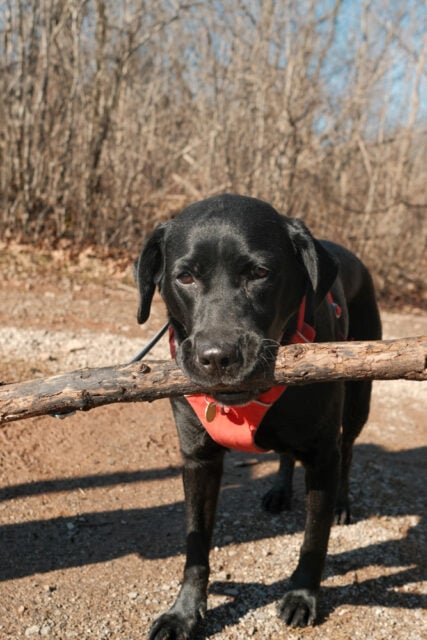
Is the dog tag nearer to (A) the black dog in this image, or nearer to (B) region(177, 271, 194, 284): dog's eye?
(A) the black dog

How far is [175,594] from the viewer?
3070 mm

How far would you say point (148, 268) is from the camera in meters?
2.95

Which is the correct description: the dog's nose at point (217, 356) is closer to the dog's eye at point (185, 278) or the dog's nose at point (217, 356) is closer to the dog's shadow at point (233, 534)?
the dog's eye at point (185, 278)

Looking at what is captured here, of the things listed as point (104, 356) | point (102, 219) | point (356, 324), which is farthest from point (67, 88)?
point (356, 324)

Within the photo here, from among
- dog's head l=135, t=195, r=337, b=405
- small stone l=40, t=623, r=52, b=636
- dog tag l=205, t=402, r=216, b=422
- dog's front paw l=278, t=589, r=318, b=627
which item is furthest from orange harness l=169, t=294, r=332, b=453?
small stone l=40, t=623, r=52, b=636

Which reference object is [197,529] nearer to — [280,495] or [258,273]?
[280,495]

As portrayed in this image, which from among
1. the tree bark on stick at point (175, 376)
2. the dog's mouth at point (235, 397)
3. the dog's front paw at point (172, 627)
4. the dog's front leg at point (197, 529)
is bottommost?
the dog's front paw at point (172, 627)

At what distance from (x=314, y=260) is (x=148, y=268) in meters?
0.74

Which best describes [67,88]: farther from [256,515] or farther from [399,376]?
[399,376]

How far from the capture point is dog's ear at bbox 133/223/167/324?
2.90m

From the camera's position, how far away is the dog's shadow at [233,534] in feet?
10.3

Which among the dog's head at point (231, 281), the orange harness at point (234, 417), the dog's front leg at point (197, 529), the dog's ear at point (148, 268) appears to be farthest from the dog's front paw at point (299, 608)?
the dog's ear at point (148, 268)

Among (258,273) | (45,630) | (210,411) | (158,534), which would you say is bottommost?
(158,534)

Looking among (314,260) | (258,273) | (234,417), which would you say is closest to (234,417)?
(234,417)
